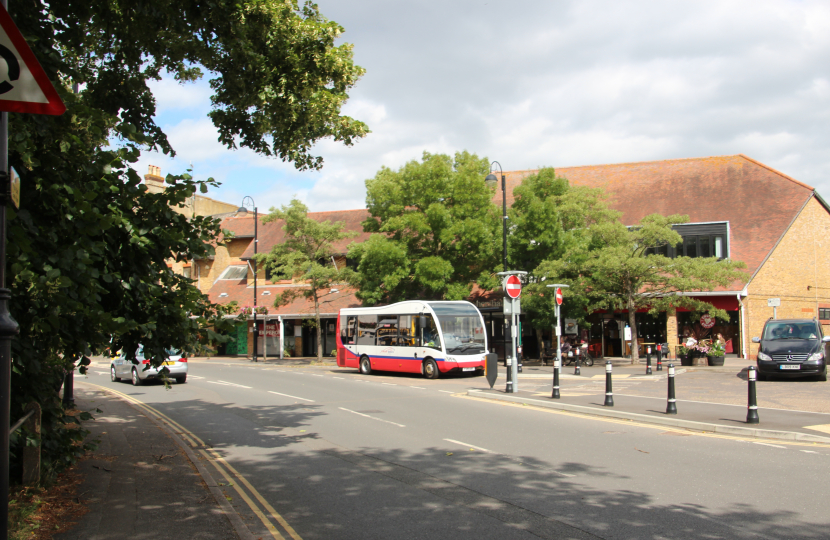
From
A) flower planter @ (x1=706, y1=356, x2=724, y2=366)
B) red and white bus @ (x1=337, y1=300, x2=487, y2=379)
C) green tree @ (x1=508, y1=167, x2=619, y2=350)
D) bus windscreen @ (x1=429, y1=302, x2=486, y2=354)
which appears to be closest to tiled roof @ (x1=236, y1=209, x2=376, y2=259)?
green tree @ (x1=508, y1=167, x2=619, y2=350)

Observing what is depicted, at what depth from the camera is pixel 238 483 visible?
25.7 feet

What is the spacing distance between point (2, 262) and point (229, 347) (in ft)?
148

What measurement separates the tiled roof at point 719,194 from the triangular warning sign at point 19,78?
2956 centimetres

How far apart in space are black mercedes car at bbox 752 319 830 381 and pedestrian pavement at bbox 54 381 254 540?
16.6m

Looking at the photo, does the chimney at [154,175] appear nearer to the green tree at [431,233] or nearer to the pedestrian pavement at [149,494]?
the green tree at [431,233]

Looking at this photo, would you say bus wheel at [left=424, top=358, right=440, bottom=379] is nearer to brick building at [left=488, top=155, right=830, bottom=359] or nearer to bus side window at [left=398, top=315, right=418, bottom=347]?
bus side window at [left=398, top=315, right=418, bottom=347]

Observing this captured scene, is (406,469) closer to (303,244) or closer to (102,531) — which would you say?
(102,531)

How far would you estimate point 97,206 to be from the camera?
688cm

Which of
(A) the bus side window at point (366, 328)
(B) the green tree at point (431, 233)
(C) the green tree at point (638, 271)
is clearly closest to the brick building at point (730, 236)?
(B) the green tree at point (431, 233)

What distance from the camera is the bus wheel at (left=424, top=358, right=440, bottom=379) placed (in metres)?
23.9

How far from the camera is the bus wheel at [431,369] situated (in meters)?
23.9

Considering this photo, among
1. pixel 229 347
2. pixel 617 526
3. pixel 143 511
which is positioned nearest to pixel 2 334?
pixel 143 511

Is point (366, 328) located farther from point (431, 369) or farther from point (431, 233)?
point (431, 233)

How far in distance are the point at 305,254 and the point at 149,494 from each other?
92.9 ft
